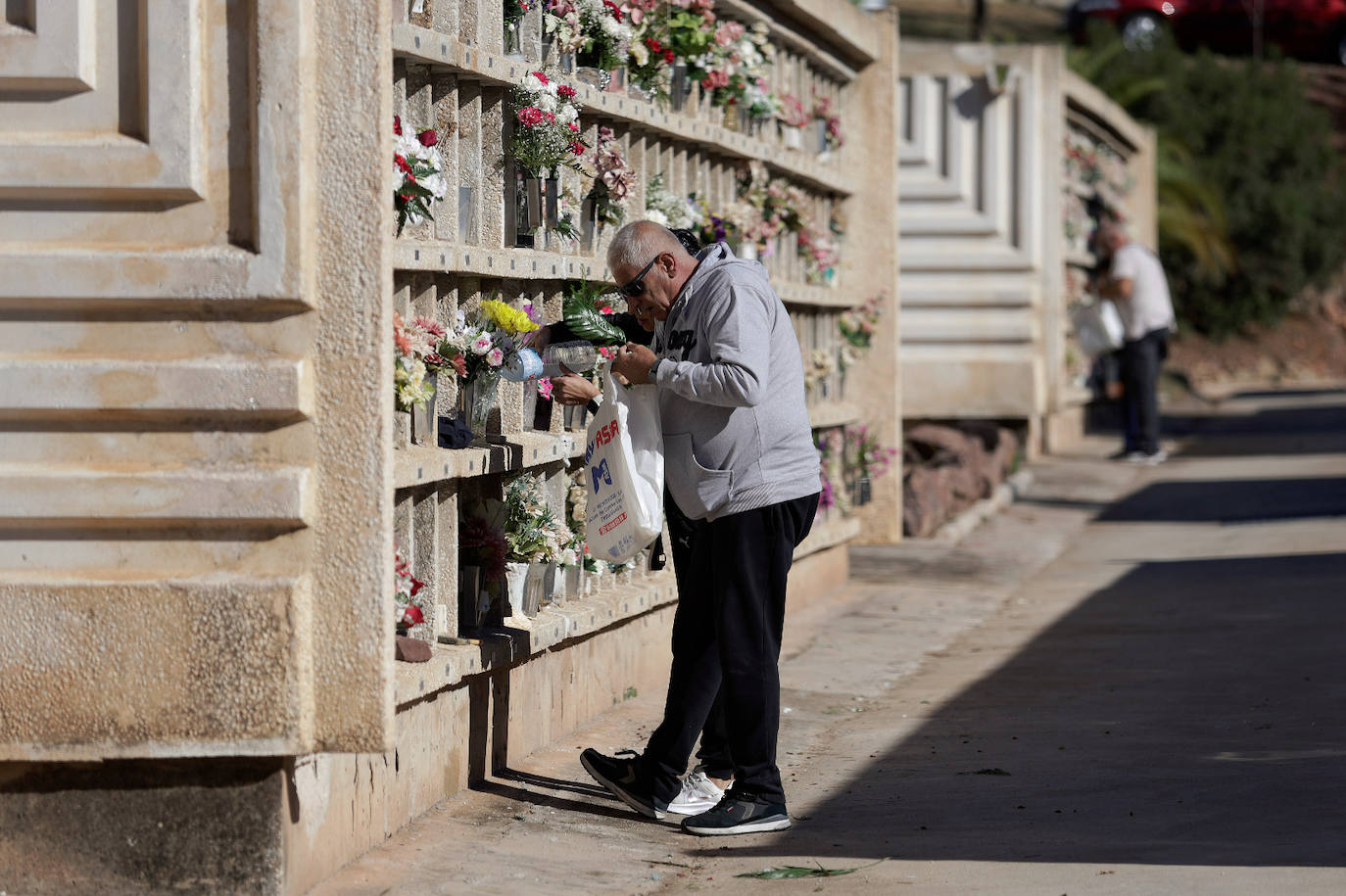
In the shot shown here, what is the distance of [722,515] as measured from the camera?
555cm

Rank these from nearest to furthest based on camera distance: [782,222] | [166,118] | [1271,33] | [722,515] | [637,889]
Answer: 1. [166,118]
2. [637,889]
3. [722,515]
4. [782,222]
5. [1271,33]

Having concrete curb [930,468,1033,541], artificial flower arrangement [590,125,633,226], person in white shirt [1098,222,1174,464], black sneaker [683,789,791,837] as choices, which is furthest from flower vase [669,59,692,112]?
person in white shirt [1098,222,1174,464]

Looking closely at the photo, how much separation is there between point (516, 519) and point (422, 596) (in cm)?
71

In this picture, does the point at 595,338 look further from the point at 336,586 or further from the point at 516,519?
the point at 336,586

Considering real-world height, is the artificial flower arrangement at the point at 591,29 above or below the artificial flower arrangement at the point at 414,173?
above

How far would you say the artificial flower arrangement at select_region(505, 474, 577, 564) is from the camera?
635 centimetres

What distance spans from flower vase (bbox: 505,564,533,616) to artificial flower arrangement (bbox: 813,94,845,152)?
508cm

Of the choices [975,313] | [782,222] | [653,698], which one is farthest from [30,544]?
[975,313]

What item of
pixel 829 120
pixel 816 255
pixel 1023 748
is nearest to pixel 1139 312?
pixel 829 120

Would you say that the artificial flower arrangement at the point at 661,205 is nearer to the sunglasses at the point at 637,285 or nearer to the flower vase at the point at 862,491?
the sunglasses at the point at 637,285

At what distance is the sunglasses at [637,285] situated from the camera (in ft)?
18.4

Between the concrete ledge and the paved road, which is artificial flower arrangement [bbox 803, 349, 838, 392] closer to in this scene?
the paved road

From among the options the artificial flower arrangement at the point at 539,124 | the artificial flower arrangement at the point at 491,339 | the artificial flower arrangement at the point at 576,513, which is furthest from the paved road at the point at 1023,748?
the artificial flower arrangement at the point at 539,124

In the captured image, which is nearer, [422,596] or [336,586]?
[336,586]
